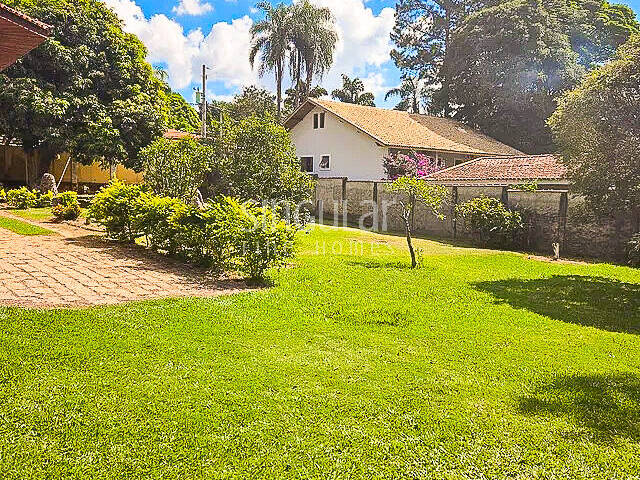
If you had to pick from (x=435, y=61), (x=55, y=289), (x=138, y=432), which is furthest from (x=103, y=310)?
(x=435, y=61)

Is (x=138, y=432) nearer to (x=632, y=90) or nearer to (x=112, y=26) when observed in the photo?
(x=632, y=90)

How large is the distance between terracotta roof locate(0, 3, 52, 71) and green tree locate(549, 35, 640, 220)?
8694 millimetres

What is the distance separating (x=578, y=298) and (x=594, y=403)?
482cm

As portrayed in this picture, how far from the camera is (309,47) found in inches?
1378

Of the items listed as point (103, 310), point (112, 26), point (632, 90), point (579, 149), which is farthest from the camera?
point (112, 26)

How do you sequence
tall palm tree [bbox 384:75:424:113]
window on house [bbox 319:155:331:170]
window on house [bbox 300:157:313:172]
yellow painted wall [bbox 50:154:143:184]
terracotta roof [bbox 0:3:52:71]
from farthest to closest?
1. tall palm tree [bbox 384:75:424:113]
2. window on house [bbox 300:157:313:172]
3. yellow painted wall [bbox 50:154:143:184]
4. window on house [bbox 319:155:331:170]
5. terracotta roof [bbox 0:3:52:71]

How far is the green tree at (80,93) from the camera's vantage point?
20.2 metres

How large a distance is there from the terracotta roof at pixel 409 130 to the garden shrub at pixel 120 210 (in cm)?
1504

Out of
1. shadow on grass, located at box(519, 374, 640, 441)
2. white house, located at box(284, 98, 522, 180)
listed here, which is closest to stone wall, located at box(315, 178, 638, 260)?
white house, located at box(284, 98, 522, 180)

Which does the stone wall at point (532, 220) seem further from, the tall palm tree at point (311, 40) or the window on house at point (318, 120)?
the tall palm tree at point (311, 40)

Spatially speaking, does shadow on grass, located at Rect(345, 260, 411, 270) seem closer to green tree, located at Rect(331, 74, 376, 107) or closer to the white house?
the white house

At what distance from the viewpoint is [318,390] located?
4.18 meters

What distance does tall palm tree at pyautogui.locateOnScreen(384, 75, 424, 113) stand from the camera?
43.0 metres

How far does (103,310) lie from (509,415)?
4.55m
